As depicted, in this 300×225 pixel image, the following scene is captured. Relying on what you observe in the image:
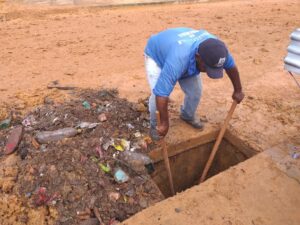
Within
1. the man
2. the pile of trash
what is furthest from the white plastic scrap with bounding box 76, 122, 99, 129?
the man

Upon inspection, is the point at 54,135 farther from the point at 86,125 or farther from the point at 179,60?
the point at 179,60

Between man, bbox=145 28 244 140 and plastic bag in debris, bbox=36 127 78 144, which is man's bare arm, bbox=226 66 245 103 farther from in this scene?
plastic bag in debris, bbox=36 127 78 144

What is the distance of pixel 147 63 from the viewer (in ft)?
11.7

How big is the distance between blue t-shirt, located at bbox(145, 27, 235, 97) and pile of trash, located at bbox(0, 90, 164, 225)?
1.02 m

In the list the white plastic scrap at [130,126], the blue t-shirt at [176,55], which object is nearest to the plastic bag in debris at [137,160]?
the white plastic scrap at [130,126]

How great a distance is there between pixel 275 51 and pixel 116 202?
4996 millimetres

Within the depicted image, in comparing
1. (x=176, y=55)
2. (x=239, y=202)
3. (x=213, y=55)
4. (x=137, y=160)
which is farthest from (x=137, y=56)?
(x=239, y=202)

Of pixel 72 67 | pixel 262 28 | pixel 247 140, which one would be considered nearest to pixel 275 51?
pixel 262 28

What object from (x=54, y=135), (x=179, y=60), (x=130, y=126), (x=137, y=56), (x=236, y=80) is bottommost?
(x=137, y=56)

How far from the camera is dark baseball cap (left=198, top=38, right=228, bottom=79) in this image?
2.79 metres

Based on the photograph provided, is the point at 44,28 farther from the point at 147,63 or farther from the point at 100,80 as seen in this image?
the point at 147,63

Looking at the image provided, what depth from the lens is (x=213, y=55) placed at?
278 centimetres

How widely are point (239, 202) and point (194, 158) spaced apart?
1.25m

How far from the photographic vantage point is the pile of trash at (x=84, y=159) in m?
Answer: 3.14
